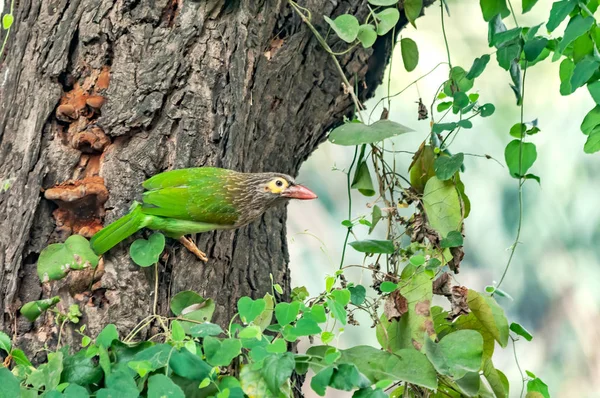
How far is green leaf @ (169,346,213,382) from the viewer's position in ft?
3.69

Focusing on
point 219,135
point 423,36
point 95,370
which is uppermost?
point 423,36

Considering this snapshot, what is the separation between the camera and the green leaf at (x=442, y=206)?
5.05 ft

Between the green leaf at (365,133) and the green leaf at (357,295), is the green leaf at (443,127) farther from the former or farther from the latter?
the green leaf at (357,295)

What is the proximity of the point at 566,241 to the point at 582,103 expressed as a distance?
0.60 metres

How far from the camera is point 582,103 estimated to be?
107 inches

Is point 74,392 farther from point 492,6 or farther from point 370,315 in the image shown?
point 492,6

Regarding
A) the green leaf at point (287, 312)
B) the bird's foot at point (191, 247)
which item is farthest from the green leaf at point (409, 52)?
the green leaf at point (287, 312)

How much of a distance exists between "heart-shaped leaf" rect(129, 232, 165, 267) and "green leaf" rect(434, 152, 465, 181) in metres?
0.69

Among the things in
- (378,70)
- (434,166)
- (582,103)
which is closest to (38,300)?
(434,166)

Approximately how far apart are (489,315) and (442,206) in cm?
29

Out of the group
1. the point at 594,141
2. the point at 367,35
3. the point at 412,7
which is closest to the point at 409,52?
the point at 412,7

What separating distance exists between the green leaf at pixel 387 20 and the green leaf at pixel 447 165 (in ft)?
Result: 1.28

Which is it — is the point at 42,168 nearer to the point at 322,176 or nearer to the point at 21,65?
the point at 21,65

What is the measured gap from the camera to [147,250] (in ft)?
4.63
